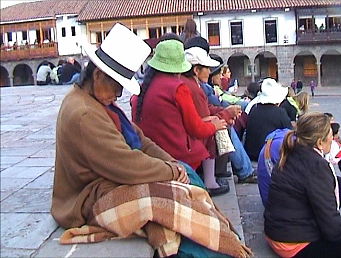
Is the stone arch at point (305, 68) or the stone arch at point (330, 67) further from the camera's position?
the stone arch at point (305, 68)

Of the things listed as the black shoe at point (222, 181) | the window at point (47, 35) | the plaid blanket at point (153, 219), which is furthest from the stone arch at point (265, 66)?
the plaid blanket at point (153, 219)

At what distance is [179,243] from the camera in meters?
2.38

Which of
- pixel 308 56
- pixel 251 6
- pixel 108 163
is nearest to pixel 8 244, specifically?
pixel 108 163

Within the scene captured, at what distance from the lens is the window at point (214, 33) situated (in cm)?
3753

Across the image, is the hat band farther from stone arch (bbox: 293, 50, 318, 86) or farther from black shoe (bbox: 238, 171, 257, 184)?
stone arch (bbox: 293, 50, 318, 86)

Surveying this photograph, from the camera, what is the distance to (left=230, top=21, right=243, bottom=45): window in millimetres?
37156

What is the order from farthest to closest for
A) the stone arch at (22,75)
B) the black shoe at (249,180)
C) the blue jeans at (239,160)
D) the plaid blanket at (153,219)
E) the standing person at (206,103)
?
1. the stone arch at (22,75)
2. the black shoe at (249,180)
3. the blue jeans at (239,160)
4. the standing person at (206,103)
5. the plaid blanket at (153,219)

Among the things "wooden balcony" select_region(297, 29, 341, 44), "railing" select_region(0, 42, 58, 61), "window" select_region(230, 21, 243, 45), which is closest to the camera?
"wooden balcony" select_region(297, 29, 341, 44)

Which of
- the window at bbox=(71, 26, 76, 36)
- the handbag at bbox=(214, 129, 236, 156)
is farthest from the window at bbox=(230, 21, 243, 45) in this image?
the handbag at bbox=(214, 129, 236, 156)

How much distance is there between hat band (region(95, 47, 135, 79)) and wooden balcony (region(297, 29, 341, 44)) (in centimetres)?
3564

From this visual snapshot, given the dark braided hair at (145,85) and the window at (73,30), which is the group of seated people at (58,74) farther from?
the window at (73,30)

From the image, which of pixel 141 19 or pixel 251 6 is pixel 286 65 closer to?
pixel 251 6

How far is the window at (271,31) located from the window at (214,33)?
3.18 m

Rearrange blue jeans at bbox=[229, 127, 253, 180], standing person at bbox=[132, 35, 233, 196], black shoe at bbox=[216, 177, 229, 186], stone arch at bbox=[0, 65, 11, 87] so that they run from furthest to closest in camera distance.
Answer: stone arch at bbox=[0, 65, 11, 87]
blue jeans at bbox=[229, 127, 253, 180]
black shoe at bbox=[216, 177, 229, 186]
standing person at bbox=[132, 35, 233, 196]
